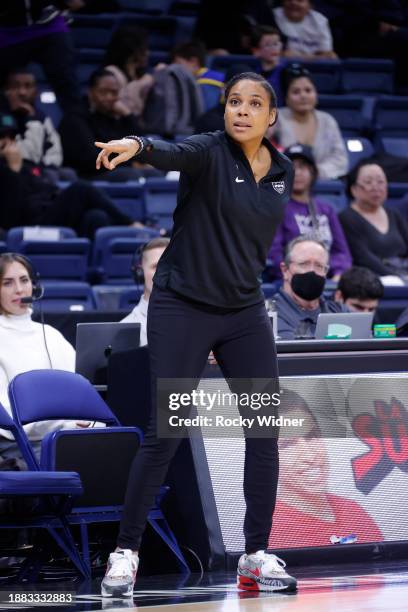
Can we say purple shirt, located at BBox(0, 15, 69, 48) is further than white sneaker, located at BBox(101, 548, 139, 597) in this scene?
Yes

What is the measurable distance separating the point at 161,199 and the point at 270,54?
6.92 ft

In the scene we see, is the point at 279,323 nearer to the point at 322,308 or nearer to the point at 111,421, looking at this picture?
the point at 322,308

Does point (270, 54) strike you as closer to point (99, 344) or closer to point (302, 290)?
point (302, 290)

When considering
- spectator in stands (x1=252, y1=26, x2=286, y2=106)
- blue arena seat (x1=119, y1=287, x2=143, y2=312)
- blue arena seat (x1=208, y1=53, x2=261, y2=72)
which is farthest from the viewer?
blue arena seat (x1=208, y1=53, x2=261, y2=72)

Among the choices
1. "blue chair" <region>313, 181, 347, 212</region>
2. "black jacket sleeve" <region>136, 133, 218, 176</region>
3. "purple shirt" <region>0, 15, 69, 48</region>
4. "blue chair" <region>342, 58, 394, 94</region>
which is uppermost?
"purple shirt" <region>0, 15, 69, 48</region>

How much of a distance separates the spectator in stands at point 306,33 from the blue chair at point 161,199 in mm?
3015

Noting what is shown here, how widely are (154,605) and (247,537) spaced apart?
48cm

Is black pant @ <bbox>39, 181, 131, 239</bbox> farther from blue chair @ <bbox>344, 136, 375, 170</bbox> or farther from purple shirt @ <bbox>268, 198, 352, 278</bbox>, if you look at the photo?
blue chair @ <bbox>344, 136, 375, 170</bbox>

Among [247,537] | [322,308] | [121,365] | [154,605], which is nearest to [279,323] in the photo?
[322,308]

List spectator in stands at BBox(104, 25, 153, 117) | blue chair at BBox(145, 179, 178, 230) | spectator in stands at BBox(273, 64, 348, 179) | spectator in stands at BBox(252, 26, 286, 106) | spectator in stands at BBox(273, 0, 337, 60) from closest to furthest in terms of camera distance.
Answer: blue chair at BBox(145, 179, 178, 230), spectator in stands at BBox(273, 64, 348, 179), spectator in stands at BBox(104, 25, 153, 117), spectator in stands at BBox(252, 26, 286, 106), spectator in stands at BBox(273, 0, 337, 60)

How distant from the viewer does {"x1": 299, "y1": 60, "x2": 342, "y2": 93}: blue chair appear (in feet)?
36.7

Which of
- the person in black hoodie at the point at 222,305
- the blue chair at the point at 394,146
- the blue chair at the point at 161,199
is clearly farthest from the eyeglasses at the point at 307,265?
the blue chair at the point at 394,146

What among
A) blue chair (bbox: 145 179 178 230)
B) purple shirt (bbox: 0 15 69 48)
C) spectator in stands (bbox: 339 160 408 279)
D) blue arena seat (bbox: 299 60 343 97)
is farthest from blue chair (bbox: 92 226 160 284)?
blue arena seat (bbox: 299 60 343 97)

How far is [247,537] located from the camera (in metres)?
3.78
